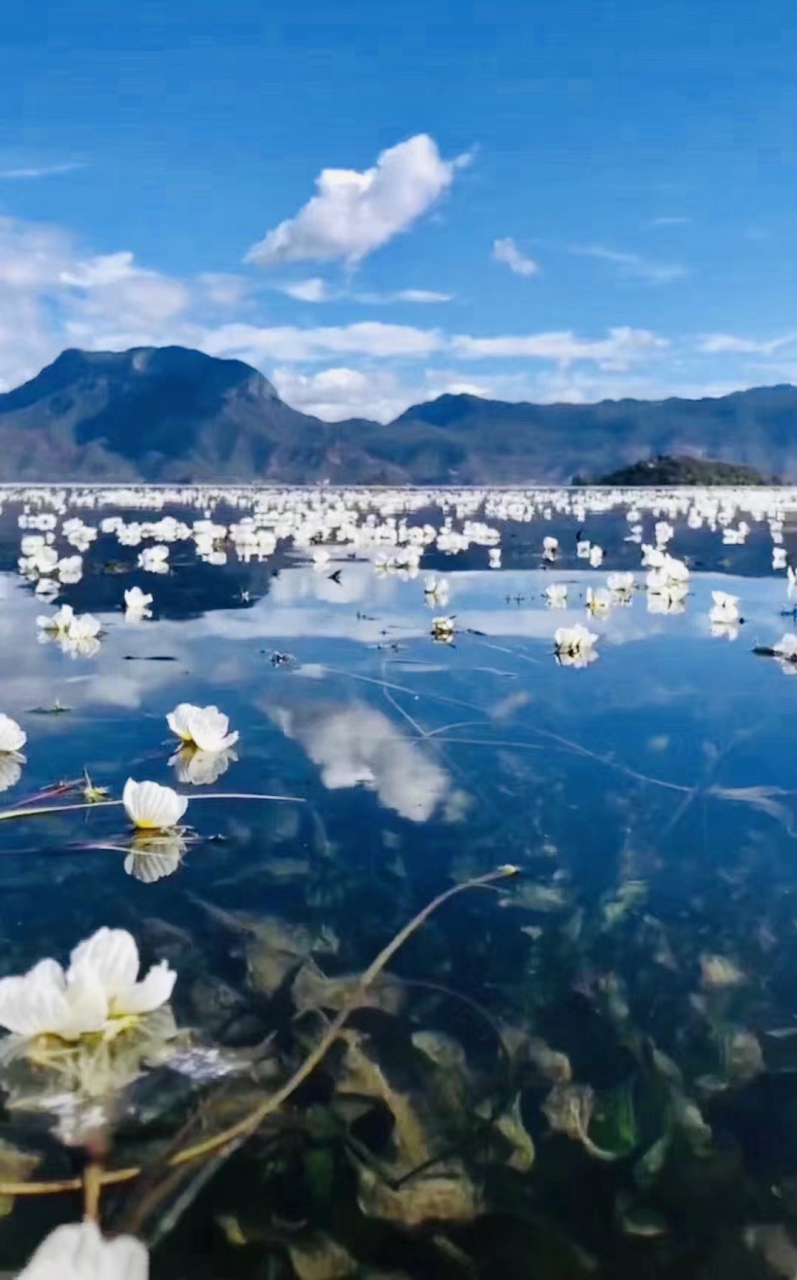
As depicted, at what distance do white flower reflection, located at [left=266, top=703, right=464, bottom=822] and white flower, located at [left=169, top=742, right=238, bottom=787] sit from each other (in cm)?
32

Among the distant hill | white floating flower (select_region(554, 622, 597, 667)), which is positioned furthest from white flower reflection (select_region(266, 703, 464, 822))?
the distant hill

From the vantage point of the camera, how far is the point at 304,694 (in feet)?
17.2

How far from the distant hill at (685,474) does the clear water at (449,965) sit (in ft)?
212

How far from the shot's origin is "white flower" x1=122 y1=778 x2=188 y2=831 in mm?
3143

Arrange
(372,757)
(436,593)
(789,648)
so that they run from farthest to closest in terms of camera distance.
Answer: (436,593), (789,648), (372,757)

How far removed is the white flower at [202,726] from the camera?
3994 mm

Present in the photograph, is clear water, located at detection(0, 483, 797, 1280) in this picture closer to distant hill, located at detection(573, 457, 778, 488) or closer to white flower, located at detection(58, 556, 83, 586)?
white flower, located at detection(58, 556, 83, 586)

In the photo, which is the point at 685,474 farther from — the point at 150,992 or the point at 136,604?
the point at 150,992

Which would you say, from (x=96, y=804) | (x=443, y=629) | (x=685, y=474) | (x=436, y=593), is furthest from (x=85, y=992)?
(x=685, y=474)

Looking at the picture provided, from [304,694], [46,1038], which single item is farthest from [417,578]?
[46,1038]

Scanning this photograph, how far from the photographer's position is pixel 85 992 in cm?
196

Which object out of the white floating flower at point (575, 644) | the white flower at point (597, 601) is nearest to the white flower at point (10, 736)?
the white floating flower at point (575, 644)

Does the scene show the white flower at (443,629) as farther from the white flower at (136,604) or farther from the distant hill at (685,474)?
the distant hill at (685,474)

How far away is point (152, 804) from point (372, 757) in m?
1.13
